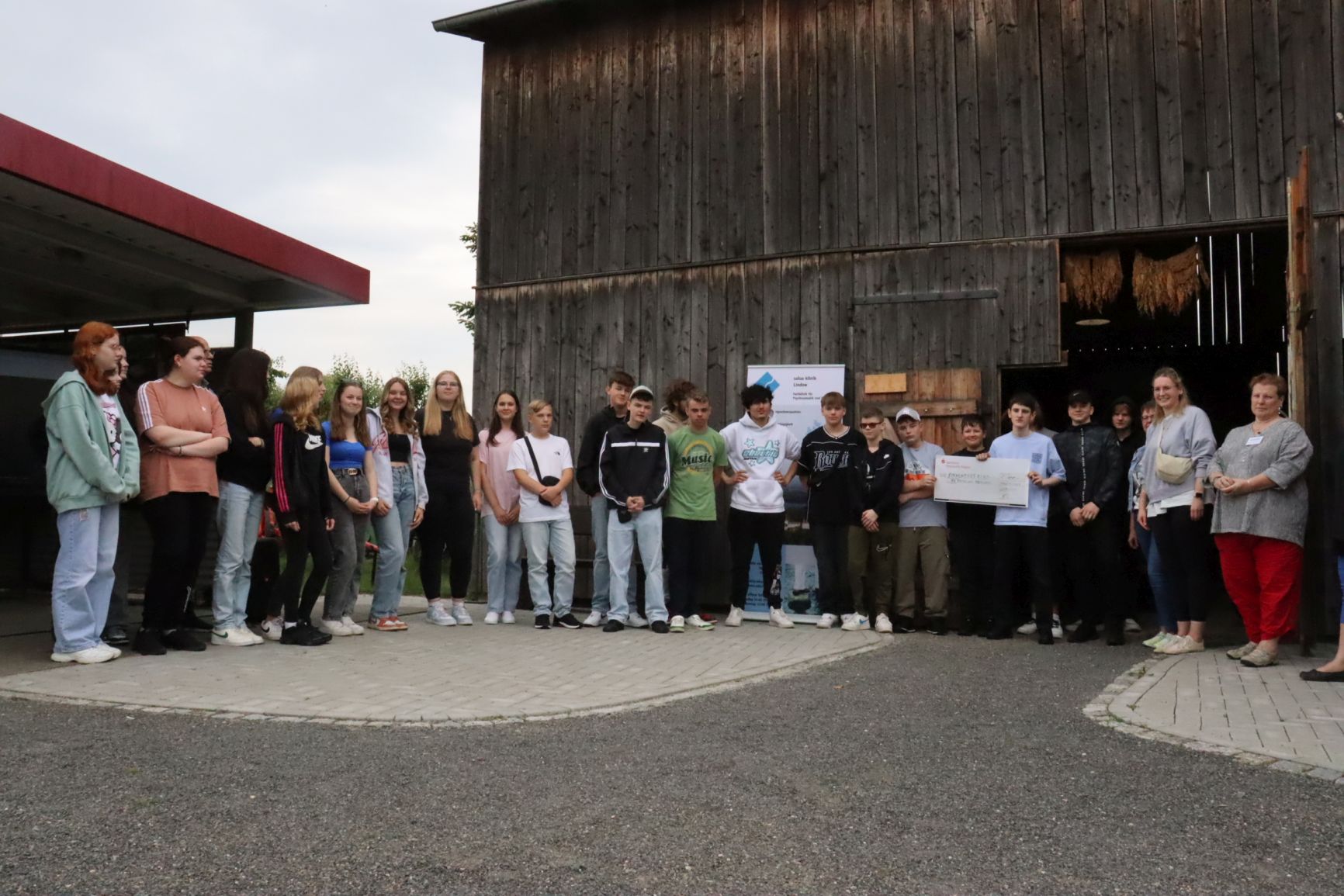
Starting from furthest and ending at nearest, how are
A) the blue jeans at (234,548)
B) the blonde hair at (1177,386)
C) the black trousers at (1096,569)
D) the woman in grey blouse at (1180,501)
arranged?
1. the black trousers at (1096,569)
2. the blonde hair at (1177,386)
3. the woman in grey blouse at (1180,501)
4. the blue jeans at (234,548)

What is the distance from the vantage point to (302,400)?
7082mm

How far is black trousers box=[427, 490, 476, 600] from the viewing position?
27.8 ft

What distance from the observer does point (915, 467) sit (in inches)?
345

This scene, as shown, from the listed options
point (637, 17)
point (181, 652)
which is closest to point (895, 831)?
point (181, 652)

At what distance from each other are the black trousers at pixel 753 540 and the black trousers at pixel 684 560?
0.78 feet

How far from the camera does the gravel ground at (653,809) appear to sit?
9.37 feet

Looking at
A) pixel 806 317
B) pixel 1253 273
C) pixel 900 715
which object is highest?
pixel 1253 273

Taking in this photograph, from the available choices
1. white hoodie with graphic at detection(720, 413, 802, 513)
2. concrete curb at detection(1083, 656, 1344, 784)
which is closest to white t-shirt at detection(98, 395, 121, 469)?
white hoodie with graphic at detection(720, 413, 802, 513)

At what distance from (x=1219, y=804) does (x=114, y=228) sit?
25.4ft

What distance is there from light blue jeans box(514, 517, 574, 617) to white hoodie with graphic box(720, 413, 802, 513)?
1422mm

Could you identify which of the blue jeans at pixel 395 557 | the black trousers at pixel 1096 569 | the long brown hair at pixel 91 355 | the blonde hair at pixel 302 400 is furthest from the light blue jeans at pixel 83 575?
the black trousers at pixel 1096 569

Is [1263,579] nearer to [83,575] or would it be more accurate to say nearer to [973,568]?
[973,568]

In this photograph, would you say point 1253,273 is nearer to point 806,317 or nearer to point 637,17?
point 806,317

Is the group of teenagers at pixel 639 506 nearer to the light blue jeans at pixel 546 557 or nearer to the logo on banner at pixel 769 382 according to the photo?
the light blue jeans at pixel 546 557
